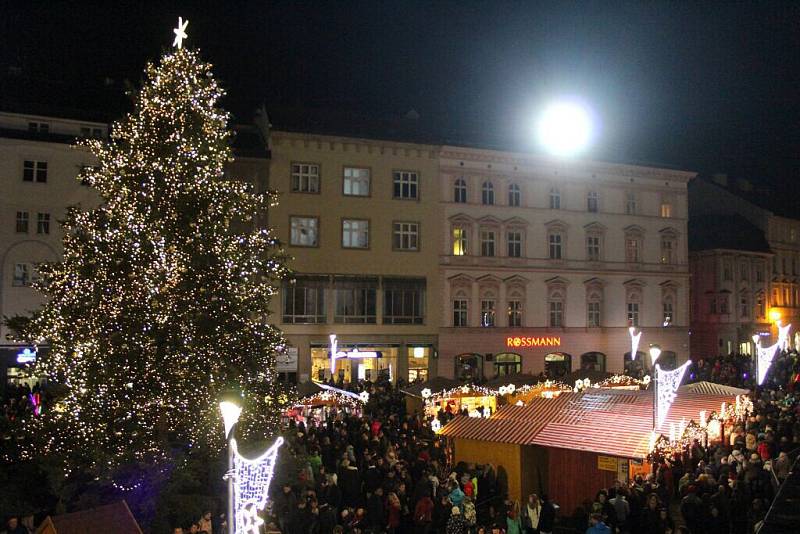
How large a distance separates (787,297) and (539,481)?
49.6 m

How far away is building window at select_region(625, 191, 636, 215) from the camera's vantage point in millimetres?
46250

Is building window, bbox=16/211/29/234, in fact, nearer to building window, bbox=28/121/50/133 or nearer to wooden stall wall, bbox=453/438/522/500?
building window, bbox=28/121/50/133

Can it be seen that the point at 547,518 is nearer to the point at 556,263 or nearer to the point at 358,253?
the point at 358,253

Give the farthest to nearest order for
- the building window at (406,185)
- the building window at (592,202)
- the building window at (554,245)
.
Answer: the building window at (592,202) < the building window at (554,245) < the building window at (406,185)

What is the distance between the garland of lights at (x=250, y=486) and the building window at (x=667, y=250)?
1588 inches

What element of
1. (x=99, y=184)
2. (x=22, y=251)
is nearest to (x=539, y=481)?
(x=99, y=184)

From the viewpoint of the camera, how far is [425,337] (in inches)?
1585

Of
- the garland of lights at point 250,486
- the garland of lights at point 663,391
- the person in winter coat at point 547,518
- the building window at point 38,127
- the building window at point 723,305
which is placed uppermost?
the building window at point 38,127

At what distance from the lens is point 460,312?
136 ft

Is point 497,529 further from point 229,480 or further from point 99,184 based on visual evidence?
point 99,184

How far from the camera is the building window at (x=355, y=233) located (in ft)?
128

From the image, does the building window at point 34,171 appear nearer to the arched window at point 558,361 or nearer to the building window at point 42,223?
the building window at point 42,223

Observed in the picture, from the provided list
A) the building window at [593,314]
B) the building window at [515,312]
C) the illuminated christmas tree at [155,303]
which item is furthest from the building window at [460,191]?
the illuminated christmas tree at [155,303]

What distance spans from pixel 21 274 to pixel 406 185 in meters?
18.9
